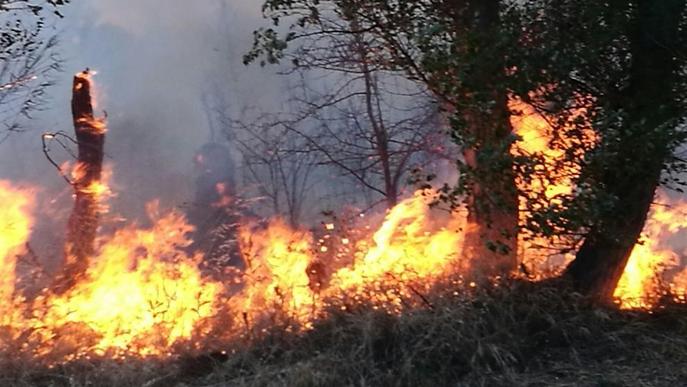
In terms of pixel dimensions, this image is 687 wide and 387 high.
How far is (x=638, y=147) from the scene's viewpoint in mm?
6230

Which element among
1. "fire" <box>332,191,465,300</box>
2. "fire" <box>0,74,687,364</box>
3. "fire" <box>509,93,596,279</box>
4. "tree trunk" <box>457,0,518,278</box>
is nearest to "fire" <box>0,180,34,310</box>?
"fire" <box>0,74,687,364</box>

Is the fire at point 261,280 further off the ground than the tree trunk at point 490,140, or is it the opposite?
the tree trunk at point 490,140

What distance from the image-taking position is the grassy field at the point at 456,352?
240 inches

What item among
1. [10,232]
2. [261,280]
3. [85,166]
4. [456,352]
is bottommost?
[456,352]

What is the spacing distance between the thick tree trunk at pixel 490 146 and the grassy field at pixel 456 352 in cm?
54

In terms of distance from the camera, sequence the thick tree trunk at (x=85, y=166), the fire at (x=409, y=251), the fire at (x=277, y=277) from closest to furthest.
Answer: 1. the fire at (x=277, y=277)
2. the fire at (x=409, y=251)
3. the thick tree trunk at (x=85, y=166)

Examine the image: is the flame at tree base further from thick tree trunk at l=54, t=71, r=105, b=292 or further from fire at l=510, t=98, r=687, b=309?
thick tree trunk at l=54, t=71, r=105, b=292

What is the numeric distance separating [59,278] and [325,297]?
363 cm

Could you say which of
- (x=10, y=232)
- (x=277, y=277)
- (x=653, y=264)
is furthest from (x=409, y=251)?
(x=10, y=232)

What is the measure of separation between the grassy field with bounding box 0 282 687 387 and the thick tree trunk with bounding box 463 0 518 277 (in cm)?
54

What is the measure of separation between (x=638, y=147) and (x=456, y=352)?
2.12 metres

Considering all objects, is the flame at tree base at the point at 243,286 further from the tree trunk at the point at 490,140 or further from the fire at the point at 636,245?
the tree trunk at the point at 490,140

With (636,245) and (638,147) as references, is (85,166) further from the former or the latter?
(638,147)

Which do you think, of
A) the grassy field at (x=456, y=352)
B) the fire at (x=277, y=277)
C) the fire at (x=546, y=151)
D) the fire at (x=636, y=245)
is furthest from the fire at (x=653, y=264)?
the fire at (x=277, y=277)
